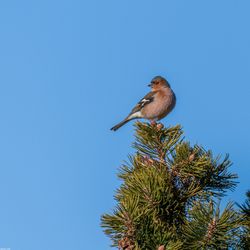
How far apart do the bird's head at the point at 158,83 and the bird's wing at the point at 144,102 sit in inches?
9.8

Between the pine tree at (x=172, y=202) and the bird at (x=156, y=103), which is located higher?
the bird at (x=156, y=103)

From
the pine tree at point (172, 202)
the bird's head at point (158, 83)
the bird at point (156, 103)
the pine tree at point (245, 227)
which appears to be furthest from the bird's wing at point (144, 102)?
the pine tree at point (245, 227)

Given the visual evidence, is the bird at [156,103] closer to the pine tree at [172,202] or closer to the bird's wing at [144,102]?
the bird's wing at [144,102]

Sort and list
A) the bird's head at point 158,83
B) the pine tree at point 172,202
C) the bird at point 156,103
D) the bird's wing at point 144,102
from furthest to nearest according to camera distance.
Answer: the bird's head at point 158,83 < the bird's wing at point 144,102 < the bird at point 156,103 < the pine tree at point 172,202

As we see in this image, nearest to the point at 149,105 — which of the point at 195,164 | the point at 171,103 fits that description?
the point at 171,103

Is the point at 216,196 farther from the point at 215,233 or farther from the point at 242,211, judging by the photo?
the point at 215,233

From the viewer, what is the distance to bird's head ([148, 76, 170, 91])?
12149mm

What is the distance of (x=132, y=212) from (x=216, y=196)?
3.12ft

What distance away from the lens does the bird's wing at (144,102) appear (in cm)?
1161

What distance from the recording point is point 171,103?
10938 mm

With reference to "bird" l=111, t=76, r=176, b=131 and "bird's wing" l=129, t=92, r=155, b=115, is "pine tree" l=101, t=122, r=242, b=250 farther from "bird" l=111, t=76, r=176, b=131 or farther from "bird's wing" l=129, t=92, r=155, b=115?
"bird's wing" l=129, t=92, r=155, b=115

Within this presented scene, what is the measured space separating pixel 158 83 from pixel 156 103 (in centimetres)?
132

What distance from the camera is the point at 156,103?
11.1m

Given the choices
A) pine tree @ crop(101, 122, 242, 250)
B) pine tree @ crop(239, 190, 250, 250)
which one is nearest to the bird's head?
pine tree @ crop(101, 122, 242, 250)
